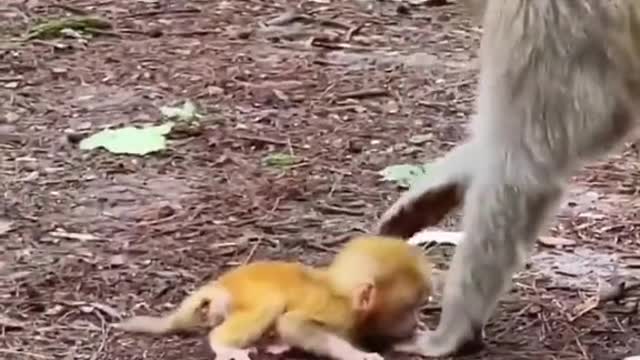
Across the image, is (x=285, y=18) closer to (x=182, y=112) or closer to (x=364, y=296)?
(x=182, y=112)

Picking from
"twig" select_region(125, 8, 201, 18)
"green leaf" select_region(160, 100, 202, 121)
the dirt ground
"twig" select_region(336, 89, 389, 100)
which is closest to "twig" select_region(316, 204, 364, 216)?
the dirt ground

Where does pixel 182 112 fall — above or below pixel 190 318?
below

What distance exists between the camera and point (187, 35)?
721 cm

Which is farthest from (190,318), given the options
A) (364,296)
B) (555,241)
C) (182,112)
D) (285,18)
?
(285,18)

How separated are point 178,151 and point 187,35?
1.69 m

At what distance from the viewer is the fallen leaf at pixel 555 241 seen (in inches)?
191

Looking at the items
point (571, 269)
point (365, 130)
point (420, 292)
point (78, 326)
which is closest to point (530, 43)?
point (420, 292)

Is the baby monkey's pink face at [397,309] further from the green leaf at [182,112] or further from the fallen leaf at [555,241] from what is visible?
the green leaf at [182,112]

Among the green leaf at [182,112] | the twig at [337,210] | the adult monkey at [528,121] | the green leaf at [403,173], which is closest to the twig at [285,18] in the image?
the green leaf at [182,112]

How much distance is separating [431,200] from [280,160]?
47.9 inches

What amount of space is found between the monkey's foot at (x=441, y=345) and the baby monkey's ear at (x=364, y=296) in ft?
0.56

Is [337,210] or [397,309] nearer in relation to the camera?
[397,309]

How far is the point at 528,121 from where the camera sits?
3.91 metres

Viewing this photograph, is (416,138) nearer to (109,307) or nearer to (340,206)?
(340,206)
